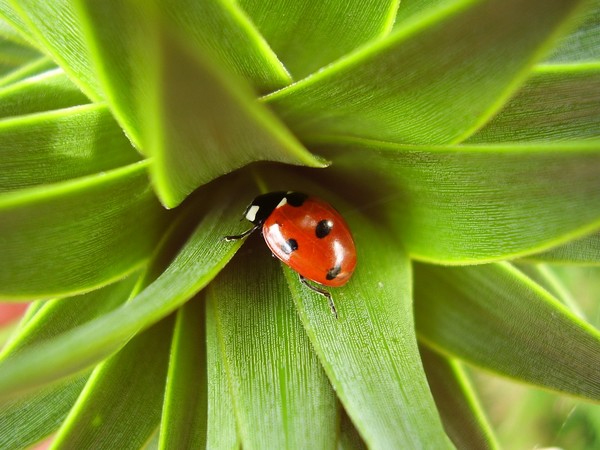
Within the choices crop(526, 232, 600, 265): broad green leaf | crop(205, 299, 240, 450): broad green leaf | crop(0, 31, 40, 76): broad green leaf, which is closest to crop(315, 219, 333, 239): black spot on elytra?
crop(205, 299, 240, 450): broad green leaf

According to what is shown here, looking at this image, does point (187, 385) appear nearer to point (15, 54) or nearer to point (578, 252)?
point (578, 252)

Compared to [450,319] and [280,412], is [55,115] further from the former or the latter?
[450,319]

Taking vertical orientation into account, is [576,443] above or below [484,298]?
below

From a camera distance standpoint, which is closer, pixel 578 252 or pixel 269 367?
pixel 269 367

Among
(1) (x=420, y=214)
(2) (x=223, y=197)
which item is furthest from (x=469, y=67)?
(2) (x=223, y=197)

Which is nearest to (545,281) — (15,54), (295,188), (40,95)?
(295,188)

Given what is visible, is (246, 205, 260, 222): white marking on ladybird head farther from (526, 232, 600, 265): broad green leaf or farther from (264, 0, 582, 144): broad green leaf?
(526, 232, 600, 265): broad green leaf
